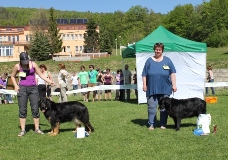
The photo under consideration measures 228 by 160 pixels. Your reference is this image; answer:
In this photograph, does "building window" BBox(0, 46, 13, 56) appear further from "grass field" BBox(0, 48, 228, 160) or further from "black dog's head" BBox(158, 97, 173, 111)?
"black dog's head" BBox(158, 97, 173, 111)

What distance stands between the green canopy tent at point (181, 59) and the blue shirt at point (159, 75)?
5450 millimetres

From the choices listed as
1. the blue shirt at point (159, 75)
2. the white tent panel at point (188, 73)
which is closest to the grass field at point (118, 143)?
the blue shirt at point (159, 75)

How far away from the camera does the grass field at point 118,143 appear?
5.43 meters

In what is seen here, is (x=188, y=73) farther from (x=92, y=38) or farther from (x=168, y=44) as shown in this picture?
(x=92, y=38)

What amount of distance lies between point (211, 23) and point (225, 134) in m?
65.6

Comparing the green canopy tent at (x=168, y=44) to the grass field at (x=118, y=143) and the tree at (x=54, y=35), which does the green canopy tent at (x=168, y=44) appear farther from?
the tree at (x=54, y=35)

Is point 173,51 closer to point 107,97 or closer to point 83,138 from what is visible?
point 107,97

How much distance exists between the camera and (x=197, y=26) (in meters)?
72.7

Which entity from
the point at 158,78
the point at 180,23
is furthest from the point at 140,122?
the point at 180,23

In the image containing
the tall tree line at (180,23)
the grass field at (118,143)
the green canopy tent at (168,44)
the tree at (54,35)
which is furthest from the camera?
the tall tree line at (180,23)

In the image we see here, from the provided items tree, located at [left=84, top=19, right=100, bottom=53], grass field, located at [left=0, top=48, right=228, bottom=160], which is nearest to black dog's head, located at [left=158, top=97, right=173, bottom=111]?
grass field, located at [left=0, top=48, right=228, bottom=160]

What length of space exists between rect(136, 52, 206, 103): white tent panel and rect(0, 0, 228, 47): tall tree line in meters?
50.2

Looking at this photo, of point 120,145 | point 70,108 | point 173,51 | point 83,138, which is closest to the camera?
point 120,145

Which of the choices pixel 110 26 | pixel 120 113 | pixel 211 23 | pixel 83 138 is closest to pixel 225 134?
pixel 83 138
